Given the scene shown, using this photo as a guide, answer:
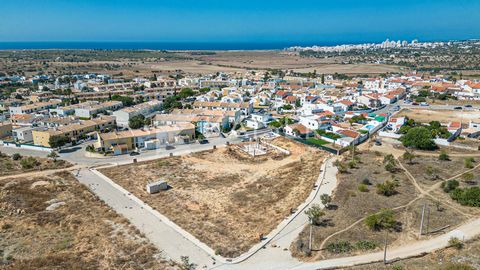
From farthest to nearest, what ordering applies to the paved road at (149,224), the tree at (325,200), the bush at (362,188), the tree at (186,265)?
the bush at (362,188) → the tree at (325,200) → the paved road at (149,224) → the tree at (186,265)

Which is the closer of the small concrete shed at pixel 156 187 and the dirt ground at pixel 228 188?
the dirt ground at pixel 228 188

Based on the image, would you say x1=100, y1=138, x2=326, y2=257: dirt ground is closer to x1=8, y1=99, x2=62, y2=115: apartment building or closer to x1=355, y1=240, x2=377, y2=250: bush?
x1=355, y1=240, x2=377, y2=250: bush

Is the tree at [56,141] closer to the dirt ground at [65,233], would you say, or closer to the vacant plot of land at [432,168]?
the dirt ground at [65,233]

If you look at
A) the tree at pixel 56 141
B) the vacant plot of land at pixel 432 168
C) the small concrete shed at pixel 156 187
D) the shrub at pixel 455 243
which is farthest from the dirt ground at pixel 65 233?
the vacant plot of land at pixel 432 168

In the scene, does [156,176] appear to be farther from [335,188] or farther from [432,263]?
[432,263]

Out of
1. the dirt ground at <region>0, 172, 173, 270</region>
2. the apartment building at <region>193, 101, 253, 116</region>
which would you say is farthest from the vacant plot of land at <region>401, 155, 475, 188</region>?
the apartment building at <region>193, 101, 253, 116</region>

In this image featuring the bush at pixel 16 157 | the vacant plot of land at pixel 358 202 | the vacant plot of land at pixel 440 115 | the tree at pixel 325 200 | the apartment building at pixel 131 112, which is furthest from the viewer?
the apartment building at pixel 131 112

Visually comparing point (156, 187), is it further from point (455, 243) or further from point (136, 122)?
point (136, 122)
